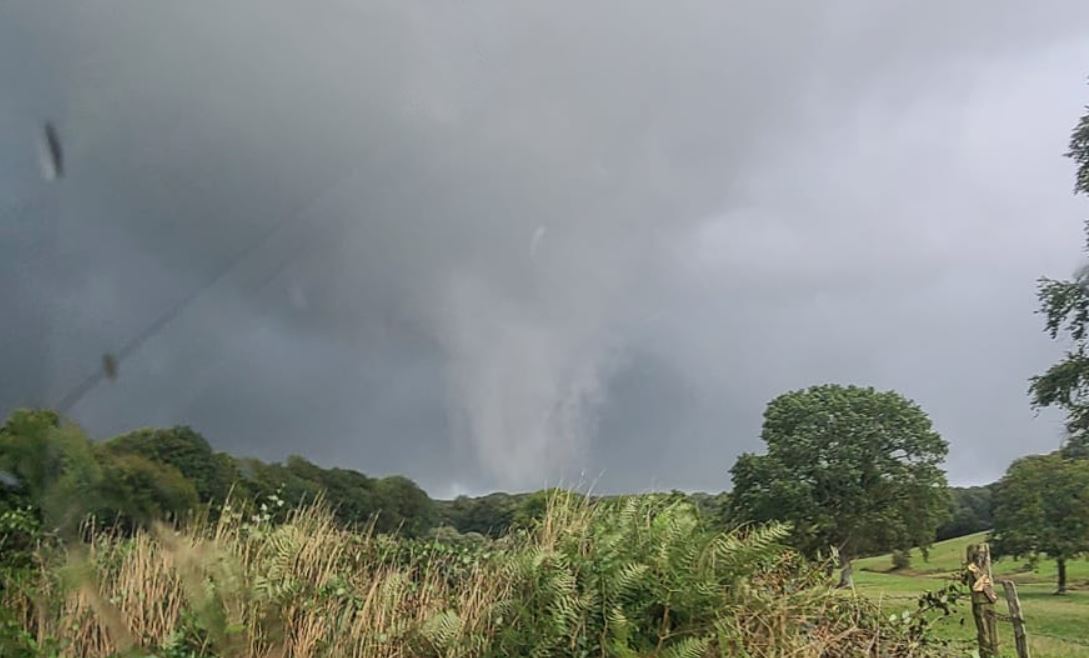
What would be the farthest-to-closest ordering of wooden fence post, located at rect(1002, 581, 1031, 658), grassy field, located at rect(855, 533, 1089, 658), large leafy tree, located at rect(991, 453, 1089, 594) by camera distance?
large leafy tree, located at rect(991, 453, 1089, 594) < wooden fence post, located at rect(1002, 581, 1031, 658) < grassy field, located at rect(855, 533, 1089, 658)

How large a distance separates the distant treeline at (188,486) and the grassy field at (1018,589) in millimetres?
1845

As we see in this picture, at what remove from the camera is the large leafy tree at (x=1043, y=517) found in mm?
34594

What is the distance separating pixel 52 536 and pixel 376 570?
2727 millimetres

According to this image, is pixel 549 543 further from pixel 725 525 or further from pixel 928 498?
pixel 928 498

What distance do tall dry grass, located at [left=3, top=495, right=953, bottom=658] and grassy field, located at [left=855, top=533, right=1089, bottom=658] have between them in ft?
5.03

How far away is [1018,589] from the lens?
101 feet

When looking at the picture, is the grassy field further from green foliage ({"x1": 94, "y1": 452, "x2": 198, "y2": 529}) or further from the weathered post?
green foliage ({"x1": 94, "y1": 452, "x2": 198, "y2": 529})

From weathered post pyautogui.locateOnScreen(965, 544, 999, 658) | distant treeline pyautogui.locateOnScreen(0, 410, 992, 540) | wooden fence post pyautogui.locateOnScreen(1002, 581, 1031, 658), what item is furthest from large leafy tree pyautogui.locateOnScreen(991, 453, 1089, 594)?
distant treeline pyautogui.locateOnScreen(0, 410, 992, 540)

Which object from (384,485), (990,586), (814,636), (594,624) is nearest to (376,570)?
(384,485)

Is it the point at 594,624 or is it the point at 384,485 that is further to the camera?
A: the point at 384,485

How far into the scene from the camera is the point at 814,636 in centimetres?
572

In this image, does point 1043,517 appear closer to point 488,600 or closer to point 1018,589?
point 1018,589

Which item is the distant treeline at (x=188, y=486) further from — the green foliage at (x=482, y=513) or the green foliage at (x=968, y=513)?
the green foliage at (x=968, y=513)

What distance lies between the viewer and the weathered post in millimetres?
6684
